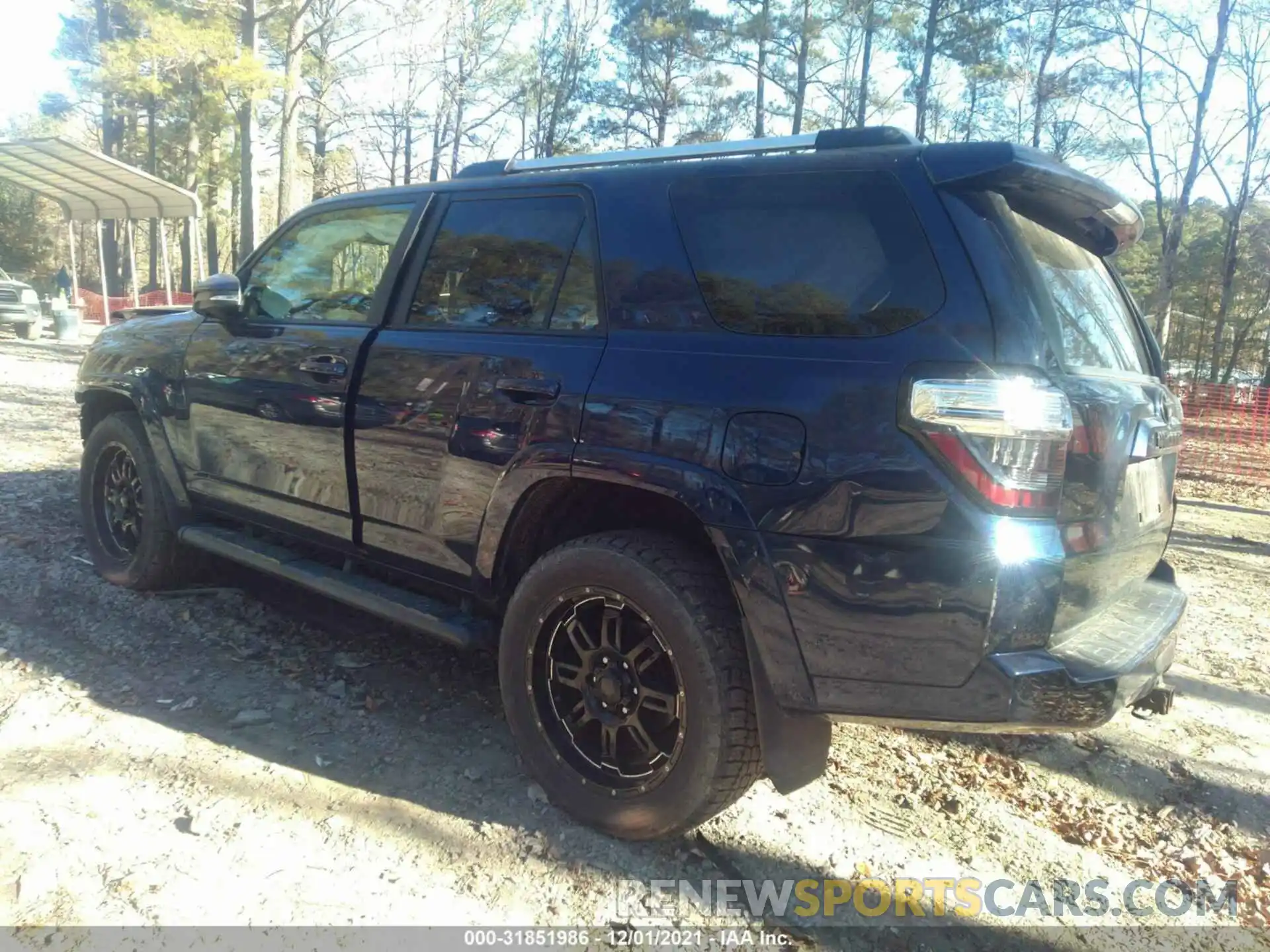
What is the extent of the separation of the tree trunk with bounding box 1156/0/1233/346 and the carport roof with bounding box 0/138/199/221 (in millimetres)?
20859

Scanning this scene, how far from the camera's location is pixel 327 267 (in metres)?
3.67

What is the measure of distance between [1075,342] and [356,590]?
256 centimetres

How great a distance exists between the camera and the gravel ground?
2.27 m

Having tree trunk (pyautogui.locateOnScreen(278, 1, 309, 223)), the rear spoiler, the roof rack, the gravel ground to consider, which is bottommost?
the gravel ground

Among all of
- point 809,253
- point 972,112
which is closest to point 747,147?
point 809,253

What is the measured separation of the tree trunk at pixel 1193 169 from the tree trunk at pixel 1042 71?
360 cm

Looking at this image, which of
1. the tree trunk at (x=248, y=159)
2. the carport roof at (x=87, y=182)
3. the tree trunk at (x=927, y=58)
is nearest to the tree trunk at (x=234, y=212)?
the carport roof at (x=87, y=182)

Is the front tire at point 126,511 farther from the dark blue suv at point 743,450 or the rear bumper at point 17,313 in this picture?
the rear bumper at point 17,313

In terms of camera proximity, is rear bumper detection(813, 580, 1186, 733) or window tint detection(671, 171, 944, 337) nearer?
rear bumper detection(813, 580, 1186, 733)

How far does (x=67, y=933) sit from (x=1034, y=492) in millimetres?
2548

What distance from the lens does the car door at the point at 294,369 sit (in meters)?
3.31

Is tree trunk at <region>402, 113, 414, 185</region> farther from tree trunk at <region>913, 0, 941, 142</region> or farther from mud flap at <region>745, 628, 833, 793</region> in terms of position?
mud flap at <region>745, 628, 833, 793</region>

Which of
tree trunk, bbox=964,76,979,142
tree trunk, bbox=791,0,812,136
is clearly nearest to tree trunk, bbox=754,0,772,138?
tree trunk, bbox=791,0,812,136

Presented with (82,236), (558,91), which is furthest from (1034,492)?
(82,236)
